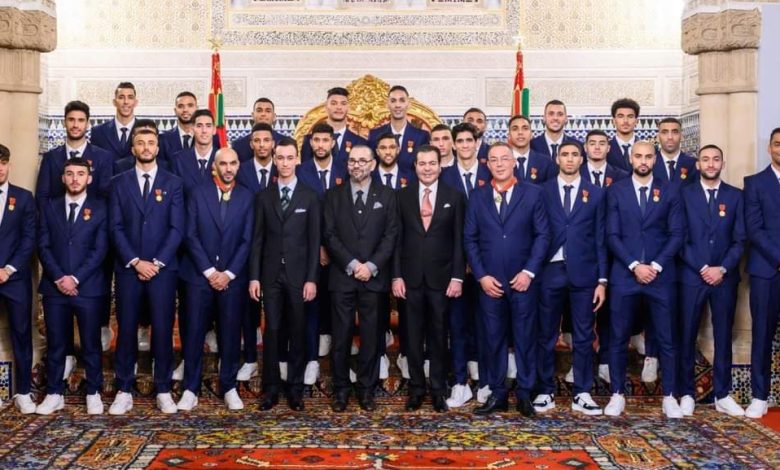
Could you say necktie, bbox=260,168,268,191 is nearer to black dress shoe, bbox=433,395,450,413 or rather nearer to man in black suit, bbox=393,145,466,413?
man in black suit, bbox=393,145,466,413

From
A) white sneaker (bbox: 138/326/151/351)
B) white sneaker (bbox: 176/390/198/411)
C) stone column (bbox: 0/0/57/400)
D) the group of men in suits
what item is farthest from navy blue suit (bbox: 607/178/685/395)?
stone column (bbox: 0/0/57/400)

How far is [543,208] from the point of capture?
563cm

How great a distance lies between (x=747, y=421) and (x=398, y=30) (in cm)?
537

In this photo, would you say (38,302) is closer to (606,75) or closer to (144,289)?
(144,289)

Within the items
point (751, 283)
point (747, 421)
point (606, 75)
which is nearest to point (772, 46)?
point (751, 283)

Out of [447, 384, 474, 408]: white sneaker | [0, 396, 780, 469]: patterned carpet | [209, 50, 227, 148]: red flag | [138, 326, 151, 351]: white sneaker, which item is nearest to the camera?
[0, 396, 780, 469]: patterned carpet

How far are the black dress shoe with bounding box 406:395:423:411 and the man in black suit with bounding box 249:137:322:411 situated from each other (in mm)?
616

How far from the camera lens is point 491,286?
557 cm

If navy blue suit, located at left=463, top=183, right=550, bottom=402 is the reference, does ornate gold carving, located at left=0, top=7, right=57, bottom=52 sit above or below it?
above

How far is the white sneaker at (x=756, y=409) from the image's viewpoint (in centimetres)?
563

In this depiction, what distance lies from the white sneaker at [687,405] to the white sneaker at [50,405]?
3.54 meters

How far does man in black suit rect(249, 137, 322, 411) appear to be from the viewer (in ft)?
18.5

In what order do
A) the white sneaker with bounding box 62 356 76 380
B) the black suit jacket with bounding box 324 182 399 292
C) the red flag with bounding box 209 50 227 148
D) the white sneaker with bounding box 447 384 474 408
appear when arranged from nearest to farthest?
1. the black suit jacket with bounding box 324 182 399 292
2. the white sneaker with bounding box 447 384 474 408
3. the white sneaker with bounding box 62 356 76 380
4. the red flag with bounding box 209 50 227 148

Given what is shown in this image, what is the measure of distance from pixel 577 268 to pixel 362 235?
123 centimetres
